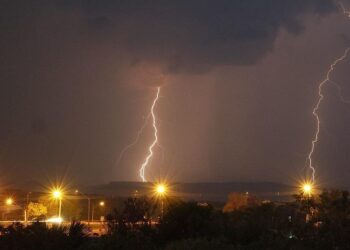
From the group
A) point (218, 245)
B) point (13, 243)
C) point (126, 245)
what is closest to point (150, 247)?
point (126, 245)

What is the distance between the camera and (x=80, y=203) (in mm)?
94938

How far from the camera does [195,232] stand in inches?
836

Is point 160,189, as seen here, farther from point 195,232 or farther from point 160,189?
point 195,232

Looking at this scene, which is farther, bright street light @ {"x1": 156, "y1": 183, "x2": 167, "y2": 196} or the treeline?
bright street light @ {"x1": 156, "y1": 183, "x2": 167, "y2": 196}

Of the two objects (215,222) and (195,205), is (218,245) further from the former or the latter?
(195,205)

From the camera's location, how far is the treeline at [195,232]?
1481 centimetres

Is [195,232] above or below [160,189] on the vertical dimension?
below

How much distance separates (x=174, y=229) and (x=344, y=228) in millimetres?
7573

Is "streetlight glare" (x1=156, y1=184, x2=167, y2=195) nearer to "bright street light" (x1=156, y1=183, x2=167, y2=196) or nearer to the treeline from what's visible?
"bright street light" (x1=156, y1=183, x2=167, y2=196)

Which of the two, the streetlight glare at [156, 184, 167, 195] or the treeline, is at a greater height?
the streetlight glare at [156, 184, 167, 195]

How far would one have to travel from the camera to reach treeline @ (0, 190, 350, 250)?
14.8 metres

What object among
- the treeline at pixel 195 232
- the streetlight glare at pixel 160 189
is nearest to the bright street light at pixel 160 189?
the streetlight glare at pixel 160 189

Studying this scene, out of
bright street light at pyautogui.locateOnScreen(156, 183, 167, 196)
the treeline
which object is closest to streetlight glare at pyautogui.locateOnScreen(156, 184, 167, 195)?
bright street light at pyautogui.locateOnScreen(156, 183, 167, 196)

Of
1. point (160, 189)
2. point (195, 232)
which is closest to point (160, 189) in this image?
point (160, 189)
